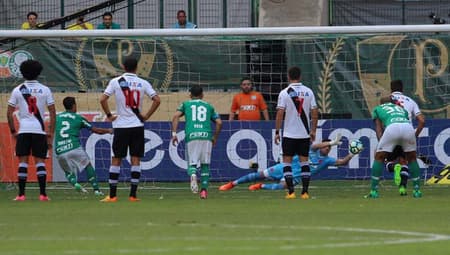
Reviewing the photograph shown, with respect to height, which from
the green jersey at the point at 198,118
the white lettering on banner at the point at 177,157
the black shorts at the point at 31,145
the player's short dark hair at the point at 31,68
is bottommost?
the white lettering on banner at the point at 177,157

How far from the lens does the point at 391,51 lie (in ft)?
83.6

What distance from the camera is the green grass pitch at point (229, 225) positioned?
35.9ft

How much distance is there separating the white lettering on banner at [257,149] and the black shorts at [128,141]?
19.0 ft

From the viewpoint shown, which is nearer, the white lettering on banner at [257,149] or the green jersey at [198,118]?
the green jersey at [198,118]

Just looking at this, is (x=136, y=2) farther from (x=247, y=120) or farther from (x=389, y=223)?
(x=389, y=223)

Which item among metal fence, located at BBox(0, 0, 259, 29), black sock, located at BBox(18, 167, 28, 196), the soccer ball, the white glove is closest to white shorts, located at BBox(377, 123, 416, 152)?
the white glove

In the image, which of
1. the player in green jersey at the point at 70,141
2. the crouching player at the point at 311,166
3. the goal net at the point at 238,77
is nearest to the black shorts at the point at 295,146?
the crouching player at the point at 311,166

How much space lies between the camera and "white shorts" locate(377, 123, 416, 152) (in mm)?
19234

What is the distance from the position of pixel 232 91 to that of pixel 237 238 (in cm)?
1403

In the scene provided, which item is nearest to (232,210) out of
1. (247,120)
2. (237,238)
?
(237,238)

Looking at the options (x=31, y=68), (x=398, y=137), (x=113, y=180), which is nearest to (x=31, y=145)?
(x=31, y=68)

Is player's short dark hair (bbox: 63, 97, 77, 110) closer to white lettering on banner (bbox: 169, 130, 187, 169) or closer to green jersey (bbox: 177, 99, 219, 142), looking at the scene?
green jersey (bbox: 177, 99, 219, 142)

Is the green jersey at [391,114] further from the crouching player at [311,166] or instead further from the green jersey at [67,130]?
the green jersey at [67,130]

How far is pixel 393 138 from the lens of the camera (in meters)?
19.3
